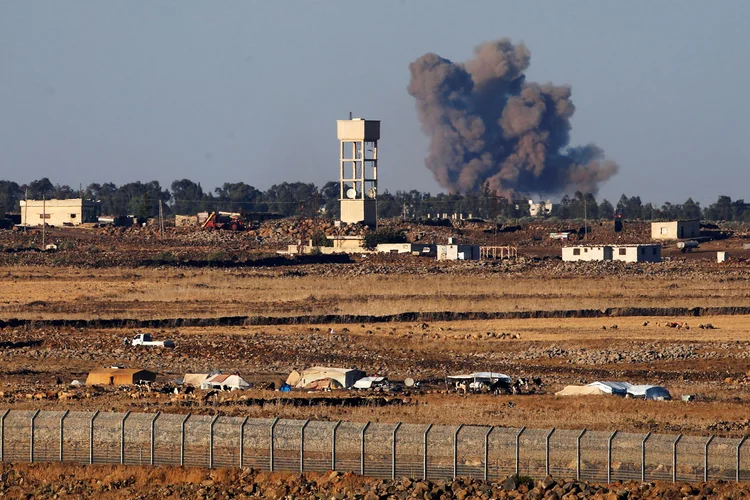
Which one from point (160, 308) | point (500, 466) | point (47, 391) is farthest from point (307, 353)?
point (500, 466)

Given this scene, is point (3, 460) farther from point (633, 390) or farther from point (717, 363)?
point (717, 363)

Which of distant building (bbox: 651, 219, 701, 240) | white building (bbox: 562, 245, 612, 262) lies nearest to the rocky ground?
white building (bbox: 562, 245, 612, 262)

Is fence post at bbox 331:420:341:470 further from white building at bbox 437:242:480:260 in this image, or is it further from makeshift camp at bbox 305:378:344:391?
white building at bbox 437:242:480:260

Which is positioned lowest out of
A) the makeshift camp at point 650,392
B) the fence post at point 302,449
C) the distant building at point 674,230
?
the makeshift camp at point 650,392

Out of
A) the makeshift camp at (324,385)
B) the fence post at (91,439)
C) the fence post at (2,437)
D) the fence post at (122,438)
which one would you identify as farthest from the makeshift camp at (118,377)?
the fence post at (122,438)

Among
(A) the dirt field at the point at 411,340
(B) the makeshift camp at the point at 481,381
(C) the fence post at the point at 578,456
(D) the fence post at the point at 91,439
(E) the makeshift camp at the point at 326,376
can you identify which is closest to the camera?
(C) the fence post at the point at 578,456

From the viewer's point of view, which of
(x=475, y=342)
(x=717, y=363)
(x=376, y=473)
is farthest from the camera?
(x=475, y=342)

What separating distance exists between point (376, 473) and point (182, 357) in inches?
1280

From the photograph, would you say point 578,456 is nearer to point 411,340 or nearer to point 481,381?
point 481,381

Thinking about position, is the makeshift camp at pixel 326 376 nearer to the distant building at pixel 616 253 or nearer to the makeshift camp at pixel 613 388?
the makeshift camp at pixel 613 388

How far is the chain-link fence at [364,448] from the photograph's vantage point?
3203cm

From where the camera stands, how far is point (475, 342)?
232ft

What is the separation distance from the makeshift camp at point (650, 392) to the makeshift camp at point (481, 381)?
4.89 m

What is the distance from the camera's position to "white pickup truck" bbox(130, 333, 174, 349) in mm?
67250
